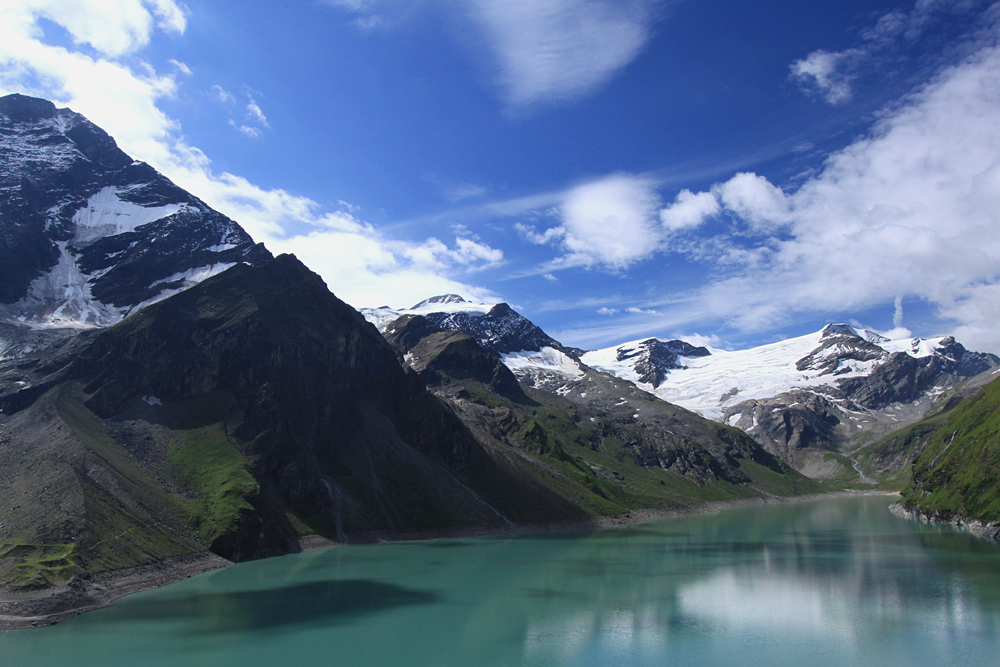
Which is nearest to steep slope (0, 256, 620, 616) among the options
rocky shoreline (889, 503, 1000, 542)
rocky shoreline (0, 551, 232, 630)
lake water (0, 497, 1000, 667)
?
rocky shoreline (0, 551, 232, 630)

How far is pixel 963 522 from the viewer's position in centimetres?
13825

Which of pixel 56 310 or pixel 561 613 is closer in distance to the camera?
pixel 561 613

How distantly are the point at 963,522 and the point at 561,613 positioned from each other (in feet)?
380

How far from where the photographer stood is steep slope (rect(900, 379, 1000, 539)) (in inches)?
5251

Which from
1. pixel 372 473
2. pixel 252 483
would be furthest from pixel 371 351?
pixel 252 483

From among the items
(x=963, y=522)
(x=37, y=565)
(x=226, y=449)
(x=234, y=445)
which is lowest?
(x=963, y=522)

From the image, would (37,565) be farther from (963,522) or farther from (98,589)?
(963,522)

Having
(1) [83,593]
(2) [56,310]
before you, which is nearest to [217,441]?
(1) [83,593]

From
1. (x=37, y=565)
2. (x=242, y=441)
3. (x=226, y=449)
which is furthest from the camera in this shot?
(x=242, y=441)

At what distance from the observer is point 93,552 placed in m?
82.1

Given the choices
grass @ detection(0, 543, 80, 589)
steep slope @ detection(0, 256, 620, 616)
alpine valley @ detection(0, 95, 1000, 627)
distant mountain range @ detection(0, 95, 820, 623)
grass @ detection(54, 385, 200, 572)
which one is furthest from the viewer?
steep slope @ detection(0, 256, 620, 616)

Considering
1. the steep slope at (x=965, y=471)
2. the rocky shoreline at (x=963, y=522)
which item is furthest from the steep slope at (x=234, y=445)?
the steep slope at (x=965, y=471)

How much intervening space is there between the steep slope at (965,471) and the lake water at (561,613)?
21.9m

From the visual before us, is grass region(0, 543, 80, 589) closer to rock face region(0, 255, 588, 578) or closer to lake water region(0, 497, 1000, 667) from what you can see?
rock face region(0, 255, 588, 578)
